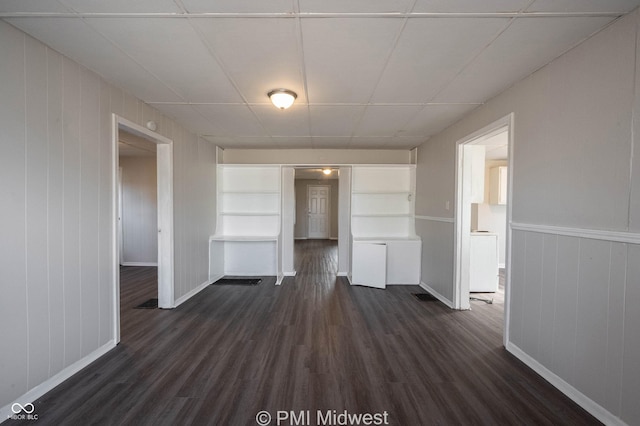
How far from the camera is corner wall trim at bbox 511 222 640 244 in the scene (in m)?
1.46

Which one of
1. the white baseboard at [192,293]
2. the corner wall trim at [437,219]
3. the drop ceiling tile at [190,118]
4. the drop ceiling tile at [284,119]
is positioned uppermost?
the drop ceiling tile at [284,119]

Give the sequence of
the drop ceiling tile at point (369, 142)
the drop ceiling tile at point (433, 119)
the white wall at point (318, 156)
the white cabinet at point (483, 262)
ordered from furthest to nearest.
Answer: the white wall at point (318, 156)
the drop ceiling tile at point (369, 142)
the white cabinet at point (483, 262)
the drop ceiling tile at point (433, 119)

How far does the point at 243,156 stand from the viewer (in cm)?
502

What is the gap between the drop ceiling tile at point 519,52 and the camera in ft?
5.22

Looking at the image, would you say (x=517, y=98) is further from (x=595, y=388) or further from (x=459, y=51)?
(x=595, y=388)

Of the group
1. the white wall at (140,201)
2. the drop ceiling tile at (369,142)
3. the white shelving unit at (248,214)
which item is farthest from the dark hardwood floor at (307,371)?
the white wall at (140,201)

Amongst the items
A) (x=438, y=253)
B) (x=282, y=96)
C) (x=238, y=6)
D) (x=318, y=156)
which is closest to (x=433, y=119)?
(x=438, y=253)

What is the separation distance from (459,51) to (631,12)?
842mm

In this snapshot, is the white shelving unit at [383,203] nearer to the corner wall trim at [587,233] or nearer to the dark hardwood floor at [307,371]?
the dark hardwood floor at [307,371]

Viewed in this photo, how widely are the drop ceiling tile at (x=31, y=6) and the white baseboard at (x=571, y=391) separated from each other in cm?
387

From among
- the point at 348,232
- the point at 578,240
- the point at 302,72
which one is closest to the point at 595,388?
the point at 578,240

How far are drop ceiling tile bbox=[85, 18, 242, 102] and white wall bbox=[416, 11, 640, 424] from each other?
2.53 meters

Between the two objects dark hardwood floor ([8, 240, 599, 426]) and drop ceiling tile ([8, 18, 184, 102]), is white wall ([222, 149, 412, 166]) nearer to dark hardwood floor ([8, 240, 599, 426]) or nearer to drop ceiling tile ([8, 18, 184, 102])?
drop ceiling tile ([8, 18, 184, 102])

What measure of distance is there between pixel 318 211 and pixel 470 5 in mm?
9272
